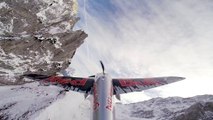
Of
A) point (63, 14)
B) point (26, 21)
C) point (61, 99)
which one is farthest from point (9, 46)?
point (61, 99)

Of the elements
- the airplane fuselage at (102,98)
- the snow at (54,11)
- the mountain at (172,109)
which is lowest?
the airplane fuselage at (102,98)

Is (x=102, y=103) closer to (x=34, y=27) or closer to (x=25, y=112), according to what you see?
(x=25, y=112)

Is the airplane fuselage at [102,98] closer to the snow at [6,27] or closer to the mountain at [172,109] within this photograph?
the snow at [6,27]

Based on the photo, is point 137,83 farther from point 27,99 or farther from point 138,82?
point 27,99

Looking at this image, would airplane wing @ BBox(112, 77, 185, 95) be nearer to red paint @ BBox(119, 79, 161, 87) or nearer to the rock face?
red paint @ BBox(119, 79, 161, 87)

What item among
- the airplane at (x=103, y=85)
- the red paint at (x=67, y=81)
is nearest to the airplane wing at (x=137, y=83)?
the airplane at (x=103, y=85)

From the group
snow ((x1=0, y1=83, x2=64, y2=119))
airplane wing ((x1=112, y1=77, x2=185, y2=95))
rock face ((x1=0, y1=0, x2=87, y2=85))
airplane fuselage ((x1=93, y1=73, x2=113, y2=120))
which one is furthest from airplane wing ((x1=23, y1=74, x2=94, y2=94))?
rock face ((x1=0, y1=0, x2=87, y2=85))

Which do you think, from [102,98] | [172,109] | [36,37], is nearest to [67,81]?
[102,98]
